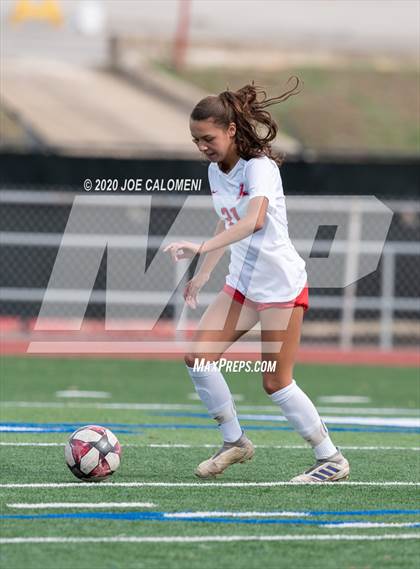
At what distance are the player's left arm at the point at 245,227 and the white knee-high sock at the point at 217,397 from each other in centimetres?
73

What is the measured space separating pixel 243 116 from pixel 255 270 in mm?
763

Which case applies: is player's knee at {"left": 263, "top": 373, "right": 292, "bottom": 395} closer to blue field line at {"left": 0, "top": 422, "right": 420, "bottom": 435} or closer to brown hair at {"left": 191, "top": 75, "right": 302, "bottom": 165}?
brown hair at {"left": 191, "top": 75, "right": 302, "bottom": 165}

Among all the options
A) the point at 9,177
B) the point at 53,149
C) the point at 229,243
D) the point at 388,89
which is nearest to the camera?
the point at 229,243

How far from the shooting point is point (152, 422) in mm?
10492

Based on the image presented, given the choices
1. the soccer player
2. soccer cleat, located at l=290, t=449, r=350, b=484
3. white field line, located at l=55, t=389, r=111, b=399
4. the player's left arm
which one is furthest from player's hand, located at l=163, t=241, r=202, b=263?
white field line, located at l=55, t=389, r=111, b=399

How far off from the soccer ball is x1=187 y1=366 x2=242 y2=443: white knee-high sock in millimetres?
526

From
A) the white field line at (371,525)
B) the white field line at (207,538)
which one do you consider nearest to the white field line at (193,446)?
→ the white field line at (371,525)

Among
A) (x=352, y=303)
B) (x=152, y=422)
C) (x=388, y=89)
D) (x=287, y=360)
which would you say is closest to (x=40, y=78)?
(x=388, y=89)

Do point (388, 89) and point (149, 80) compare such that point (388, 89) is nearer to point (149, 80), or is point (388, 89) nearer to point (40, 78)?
point (149, 80)

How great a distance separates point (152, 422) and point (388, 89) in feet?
124

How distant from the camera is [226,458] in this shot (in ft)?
24.2

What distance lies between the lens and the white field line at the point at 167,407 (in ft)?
37.8

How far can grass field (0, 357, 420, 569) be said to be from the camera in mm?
5379

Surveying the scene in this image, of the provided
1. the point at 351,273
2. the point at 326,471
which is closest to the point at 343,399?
the point at 351,273
